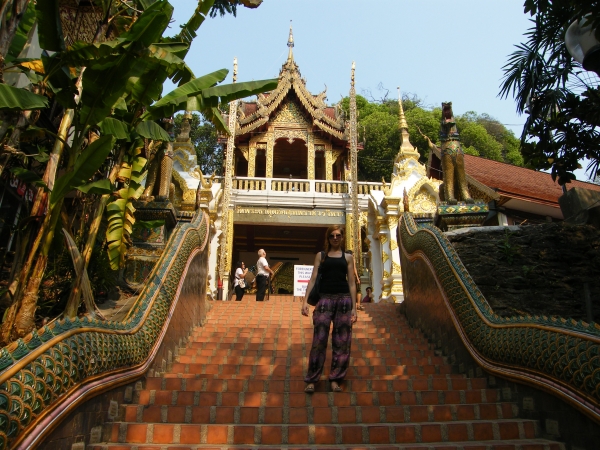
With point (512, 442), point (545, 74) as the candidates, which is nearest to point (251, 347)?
point (512, 442)

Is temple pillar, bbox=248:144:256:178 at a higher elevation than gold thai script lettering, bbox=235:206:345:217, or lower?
higher

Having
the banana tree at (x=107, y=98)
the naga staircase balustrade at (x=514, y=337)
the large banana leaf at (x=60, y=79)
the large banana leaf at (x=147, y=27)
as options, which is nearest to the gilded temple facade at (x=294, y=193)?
the naga staircase balustrade at (x=514, y=337)

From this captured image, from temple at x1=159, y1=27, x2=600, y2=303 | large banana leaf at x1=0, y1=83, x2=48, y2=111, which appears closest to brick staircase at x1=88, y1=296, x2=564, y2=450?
large banana leaf at x1=0, y1=83, x2=48, y2=111

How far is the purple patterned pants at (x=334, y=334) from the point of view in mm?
3936

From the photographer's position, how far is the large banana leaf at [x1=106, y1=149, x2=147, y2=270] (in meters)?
5.32

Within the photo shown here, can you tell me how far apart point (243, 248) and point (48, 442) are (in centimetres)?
1914

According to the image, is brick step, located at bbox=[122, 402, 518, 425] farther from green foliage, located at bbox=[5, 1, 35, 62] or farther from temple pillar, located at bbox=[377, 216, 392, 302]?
temple pillar, located at bbox=[377, 216, 392, 302]

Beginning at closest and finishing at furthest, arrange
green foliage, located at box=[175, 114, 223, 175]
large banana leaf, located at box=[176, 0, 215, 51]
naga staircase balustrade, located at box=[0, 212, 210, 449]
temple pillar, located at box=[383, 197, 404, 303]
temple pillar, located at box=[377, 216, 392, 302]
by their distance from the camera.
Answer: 1. naga staircase balustrade, located at box=[0, 212, 210, 449]
2. large banana leaf, located at box=[176, 0, 215, 51]
3. temple pillar, located at box=[383, 197, 404, 303]
4. temple pillar, located at box=[377, 216, 392, 302]
5. green foliage, located at box=[175, 114, 223, 175]

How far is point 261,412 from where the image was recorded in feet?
11.3

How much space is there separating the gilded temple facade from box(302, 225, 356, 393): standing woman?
754cm

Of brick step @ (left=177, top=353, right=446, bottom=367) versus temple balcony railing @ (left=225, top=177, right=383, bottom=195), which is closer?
brick step @ (left=177, top=353, right=446, bottom=367)

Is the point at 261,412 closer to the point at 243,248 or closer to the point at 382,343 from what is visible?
the point at 382,343

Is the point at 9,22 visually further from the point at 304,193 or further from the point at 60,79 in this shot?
the point at 304,193

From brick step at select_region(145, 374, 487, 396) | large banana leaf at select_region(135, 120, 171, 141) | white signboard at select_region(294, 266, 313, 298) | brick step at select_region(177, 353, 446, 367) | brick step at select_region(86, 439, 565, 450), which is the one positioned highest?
large banana leaf at select_region(135, 120, 171, 141)
